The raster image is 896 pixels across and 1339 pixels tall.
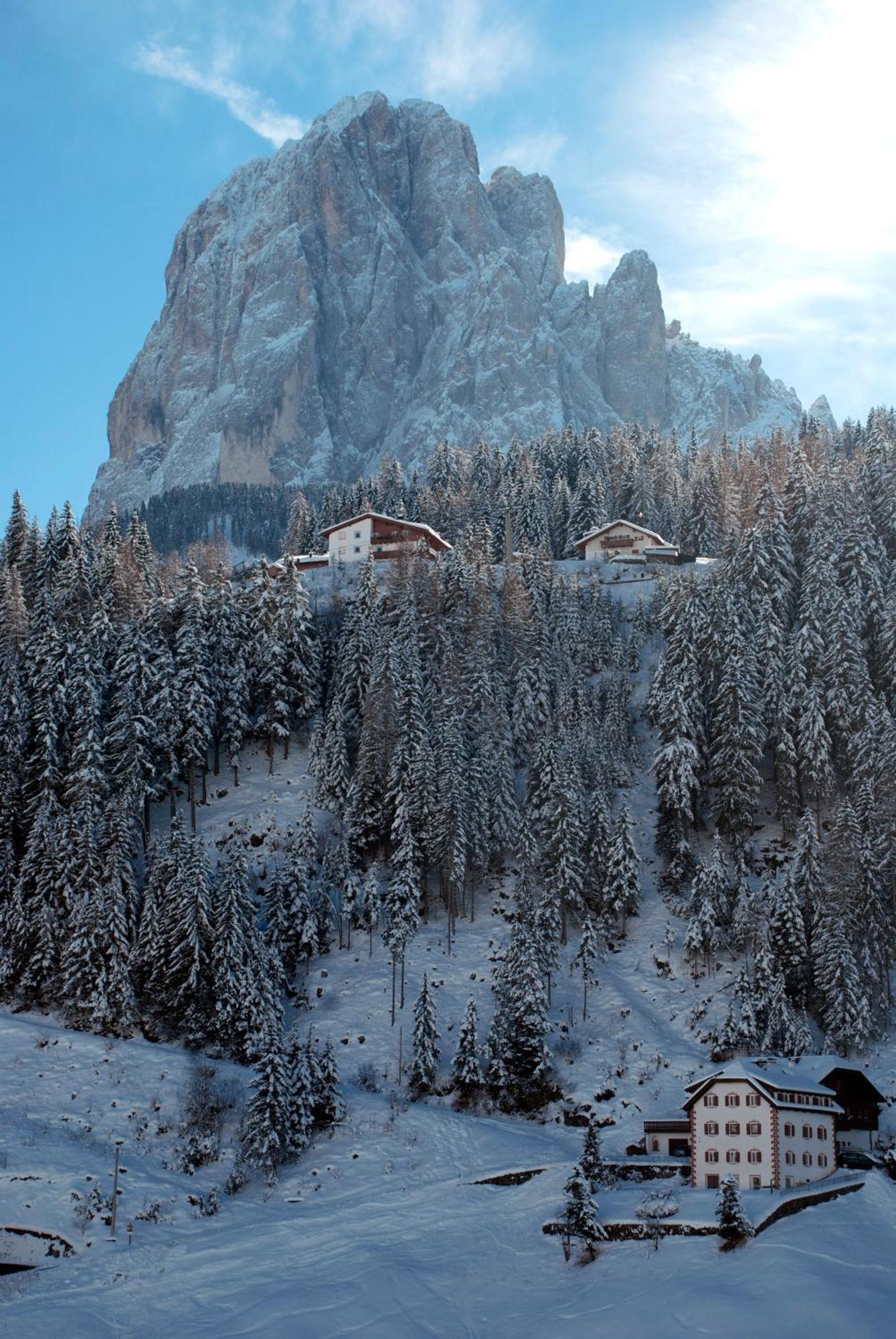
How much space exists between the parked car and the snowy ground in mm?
2974

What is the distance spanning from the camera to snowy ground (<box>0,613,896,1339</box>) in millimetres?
43875

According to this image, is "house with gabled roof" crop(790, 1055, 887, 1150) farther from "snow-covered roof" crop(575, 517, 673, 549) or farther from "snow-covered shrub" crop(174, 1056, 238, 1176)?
"snow-covered roof" crop(575, 517, 673, 549)

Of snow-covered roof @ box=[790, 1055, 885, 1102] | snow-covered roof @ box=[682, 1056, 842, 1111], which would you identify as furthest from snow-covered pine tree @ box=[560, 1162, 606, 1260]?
snow-covered roof @ box=[790, 1055, 885, 1102]

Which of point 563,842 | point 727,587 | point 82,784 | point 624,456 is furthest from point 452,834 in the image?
point 624,456

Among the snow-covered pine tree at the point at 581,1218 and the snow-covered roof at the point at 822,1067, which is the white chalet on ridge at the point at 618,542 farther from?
the snow-covered pine tree at the point at 581,1218

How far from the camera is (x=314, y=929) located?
7181 centimetres

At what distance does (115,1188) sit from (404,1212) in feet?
40.1

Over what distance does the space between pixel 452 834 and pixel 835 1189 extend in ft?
106

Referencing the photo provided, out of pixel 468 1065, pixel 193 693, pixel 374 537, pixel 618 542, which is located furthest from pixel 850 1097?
pixel 374 537

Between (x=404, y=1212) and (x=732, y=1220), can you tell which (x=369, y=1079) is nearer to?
(x=404, y=1212)

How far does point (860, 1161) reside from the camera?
54.4 metres

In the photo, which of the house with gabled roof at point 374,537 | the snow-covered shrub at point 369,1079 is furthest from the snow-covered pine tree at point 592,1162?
the house with gabled roof at point 374,537

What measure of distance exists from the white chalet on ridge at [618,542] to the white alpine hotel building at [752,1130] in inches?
2896

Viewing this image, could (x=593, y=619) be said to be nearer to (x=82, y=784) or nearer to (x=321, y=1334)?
(x=82, y=784)
